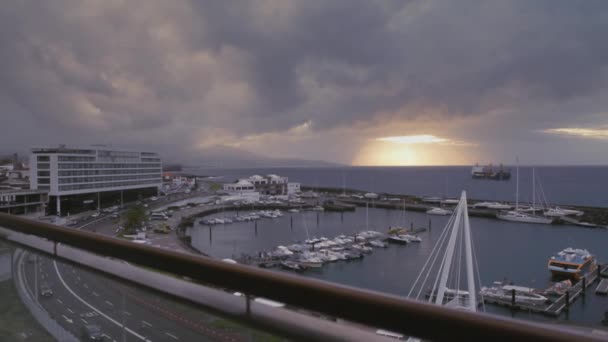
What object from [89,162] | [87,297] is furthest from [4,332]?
[89,162]

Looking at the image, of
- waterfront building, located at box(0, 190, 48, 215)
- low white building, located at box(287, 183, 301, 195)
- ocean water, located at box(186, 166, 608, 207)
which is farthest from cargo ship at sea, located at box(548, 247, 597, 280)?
low white building, located at box(287, 183, 301, 195)

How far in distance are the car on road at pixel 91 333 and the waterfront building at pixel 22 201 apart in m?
14.4

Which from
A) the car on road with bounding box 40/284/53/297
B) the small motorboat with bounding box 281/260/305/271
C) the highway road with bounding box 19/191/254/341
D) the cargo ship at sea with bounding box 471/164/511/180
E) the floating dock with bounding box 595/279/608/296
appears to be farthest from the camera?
the cargo ship at sea with bounding box 471/164/511/180

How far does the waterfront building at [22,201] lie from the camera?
14.1 metres

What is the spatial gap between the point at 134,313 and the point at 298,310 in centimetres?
46

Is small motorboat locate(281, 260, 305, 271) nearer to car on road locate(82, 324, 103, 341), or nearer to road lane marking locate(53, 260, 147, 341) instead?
road lane marking locate(53, 260, 147, 341)

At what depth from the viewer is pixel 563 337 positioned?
0.91ft

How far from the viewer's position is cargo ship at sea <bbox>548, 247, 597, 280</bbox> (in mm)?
12555

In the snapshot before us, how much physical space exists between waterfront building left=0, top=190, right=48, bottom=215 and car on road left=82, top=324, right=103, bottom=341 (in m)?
14.4

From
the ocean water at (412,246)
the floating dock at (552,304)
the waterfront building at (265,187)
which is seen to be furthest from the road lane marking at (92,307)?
the waterfront building at (265,187)

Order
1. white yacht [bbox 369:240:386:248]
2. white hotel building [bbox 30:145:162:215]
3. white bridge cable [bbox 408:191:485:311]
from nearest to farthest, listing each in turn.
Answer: white bridge cable [bbox 408:191:485:311] → white yacht [bbox 369:240:386:248] → white hotel building [bbox 30:145:162:215]

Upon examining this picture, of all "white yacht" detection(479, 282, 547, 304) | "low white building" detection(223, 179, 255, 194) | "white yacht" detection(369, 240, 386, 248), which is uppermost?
"low white building" detection(223, 179, 255, 194)

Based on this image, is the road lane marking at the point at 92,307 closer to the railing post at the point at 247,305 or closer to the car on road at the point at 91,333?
the car on road at the point at 91,333

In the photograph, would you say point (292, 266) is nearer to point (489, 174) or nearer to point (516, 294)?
point (516, 294)
